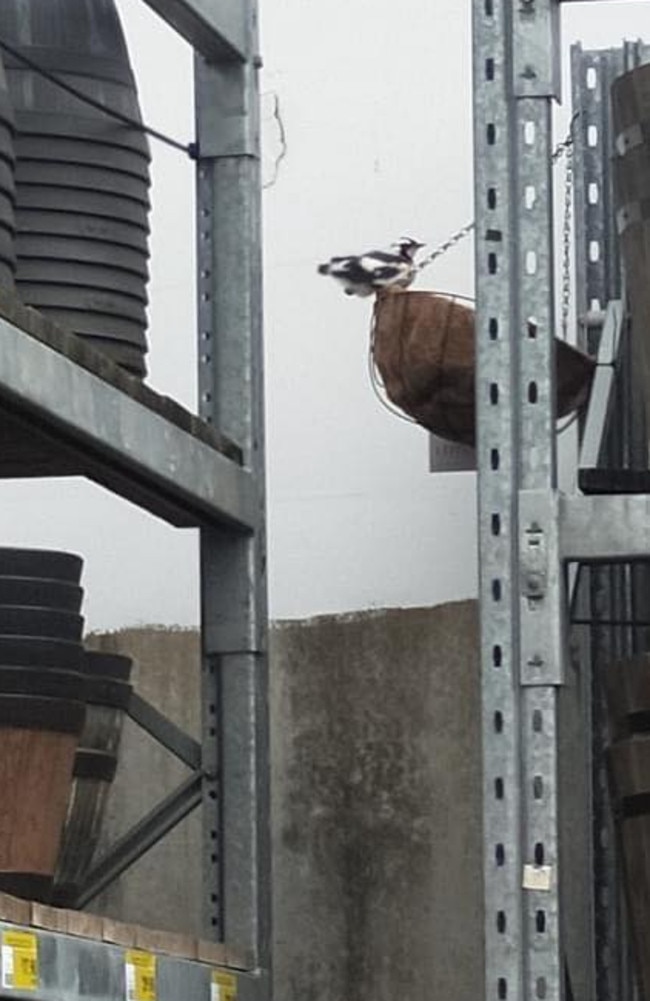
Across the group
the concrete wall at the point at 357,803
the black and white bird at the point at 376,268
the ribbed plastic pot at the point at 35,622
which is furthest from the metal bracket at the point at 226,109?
the concrete wall at the point at 357,803

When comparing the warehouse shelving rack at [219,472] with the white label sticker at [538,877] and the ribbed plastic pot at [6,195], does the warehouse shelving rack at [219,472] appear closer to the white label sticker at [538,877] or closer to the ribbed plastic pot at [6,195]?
the ribbed plastic pot at [6,195]

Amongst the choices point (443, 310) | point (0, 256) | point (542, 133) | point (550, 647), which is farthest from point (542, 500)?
point (443, 310)

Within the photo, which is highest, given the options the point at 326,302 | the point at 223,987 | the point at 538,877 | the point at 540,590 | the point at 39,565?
the point at 326,302

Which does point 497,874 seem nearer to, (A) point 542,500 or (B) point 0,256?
(A) point 542,500

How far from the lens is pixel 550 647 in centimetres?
452

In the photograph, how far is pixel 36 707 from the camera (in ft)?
16.6

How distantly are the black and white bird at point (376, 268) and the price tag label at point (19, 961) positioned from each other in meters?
2.47

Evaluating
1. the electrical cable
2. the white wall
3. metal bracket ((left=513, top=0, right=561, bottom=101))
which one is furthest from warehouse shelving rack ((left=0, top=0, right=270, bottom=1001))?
the white wall

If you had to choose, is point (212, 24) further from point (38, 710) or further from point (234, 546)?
point (38, 710)

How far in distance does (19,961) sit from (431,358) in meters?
2.31

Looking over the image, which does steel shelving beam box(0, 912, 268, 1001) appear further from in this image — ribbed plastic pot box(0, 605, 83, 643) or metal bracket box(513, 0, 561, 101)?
metal bracket box(513, 0, 561, 101)

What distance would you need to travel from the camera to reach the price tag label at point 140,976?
4805 mm

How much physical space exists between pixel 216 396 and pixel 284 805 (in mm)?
1529

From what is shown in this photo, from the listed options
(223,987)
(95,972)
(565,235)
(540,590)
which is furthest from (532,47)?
(565,235)
